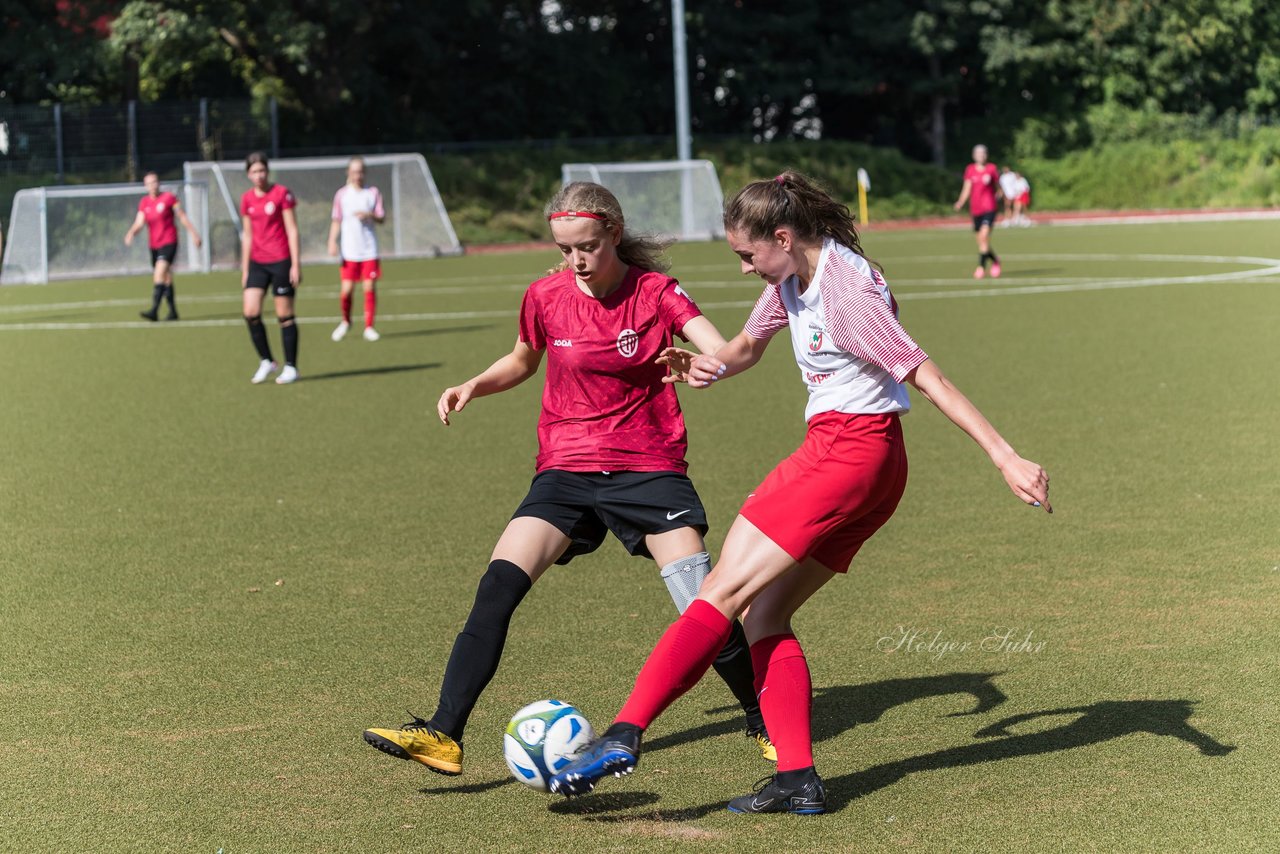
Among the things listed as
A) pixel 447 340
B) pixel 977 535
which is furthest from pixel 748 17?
pixel 977 535

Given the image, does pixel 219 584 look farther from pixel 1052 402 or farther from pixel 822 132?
pixel 822 132

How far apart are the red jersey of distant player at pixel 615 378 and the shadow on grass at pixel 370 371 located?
10.7m

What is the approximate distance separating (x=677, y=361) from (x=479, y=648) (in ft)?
3.40

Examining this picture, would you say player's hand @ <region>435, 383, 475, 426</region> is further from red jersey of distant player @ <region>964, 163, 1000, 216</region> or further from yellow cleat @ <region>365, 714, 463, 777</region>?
red jersey of distant player @ <region>964, 163, 1000, 216</region>

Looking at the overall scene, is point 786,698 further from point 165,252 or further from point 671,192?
point 671,192

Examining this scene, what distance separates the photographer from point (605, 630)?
6.68 meters

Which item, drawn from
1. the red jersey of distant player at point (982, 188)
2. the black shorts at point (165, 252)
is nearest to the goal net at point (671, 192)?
the red jersey of distant player at point (982, 188)

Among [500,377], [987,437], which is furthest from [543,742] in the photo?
[987,437]

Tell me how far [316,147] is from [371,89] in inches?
133

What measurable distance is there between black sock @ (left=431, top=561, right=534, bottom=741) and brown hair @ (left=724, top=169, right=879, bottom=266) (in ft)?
4.10

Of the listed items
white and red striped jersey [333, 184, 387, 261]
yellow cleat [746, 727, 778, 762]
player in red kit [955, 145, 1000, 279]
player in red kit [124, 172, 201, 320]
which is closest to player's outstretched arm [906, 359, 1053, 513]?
yellow cleat [746, 727, 778, 762]

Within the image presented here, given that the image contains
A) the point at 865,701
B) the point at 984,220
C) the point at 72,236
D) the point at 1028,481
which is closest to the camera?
the point at 1028,481

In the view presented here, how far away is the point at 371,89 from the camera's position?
4775 cm

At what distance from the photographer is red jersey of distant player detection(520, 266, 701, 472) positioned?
5094mm
